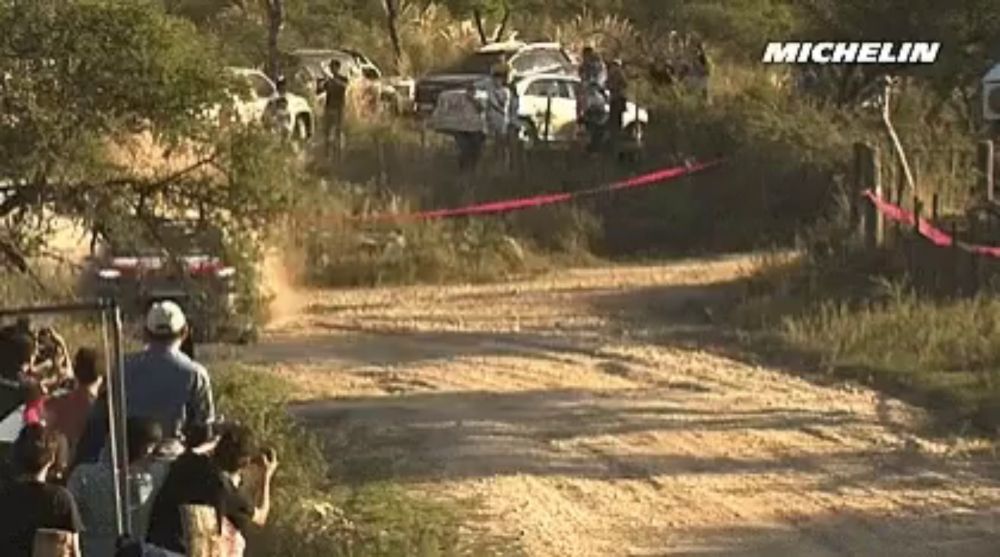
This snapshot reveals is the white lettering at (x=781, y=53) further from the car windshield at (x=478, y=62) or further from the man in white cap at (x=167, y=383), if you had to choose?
the man in white cap at (x=167, y=383)

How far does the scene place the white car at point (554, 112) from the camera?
30250 mm

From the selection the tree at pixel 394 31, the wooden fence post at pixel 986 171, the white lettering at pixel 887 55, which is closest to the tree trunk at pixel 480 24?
the tree at pixel 394 31

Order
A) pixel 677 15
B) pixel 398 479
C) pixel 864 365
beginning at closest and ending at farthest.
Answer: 1. pixel 398 479
2. pixel 864 365
3. pixel 677 15

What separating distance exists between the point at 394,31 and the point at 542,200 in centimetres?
2248

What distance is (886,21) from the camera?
98.8ft

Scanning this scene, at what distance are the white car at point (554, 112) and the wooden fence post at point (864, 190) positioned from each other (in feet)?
25.9

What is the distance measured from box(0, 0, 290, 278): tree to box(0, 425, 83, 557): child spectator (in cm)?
384

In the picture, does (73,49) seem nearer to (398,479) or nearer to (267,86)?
(398,479)

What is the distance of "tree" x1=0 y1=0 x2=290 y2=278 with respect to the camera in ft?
39.6

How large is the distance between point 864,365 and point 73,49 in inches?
292

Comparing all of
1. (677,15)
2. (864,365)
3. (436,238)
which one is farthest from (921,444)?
(677,15)

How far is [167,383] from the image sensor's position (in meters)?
10.5

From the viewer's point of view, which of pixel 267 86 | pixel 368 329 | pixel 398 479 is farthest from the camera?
pixel 267 86

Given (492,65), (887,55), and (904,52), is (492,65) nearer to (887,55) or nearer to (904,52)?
(887,55)
